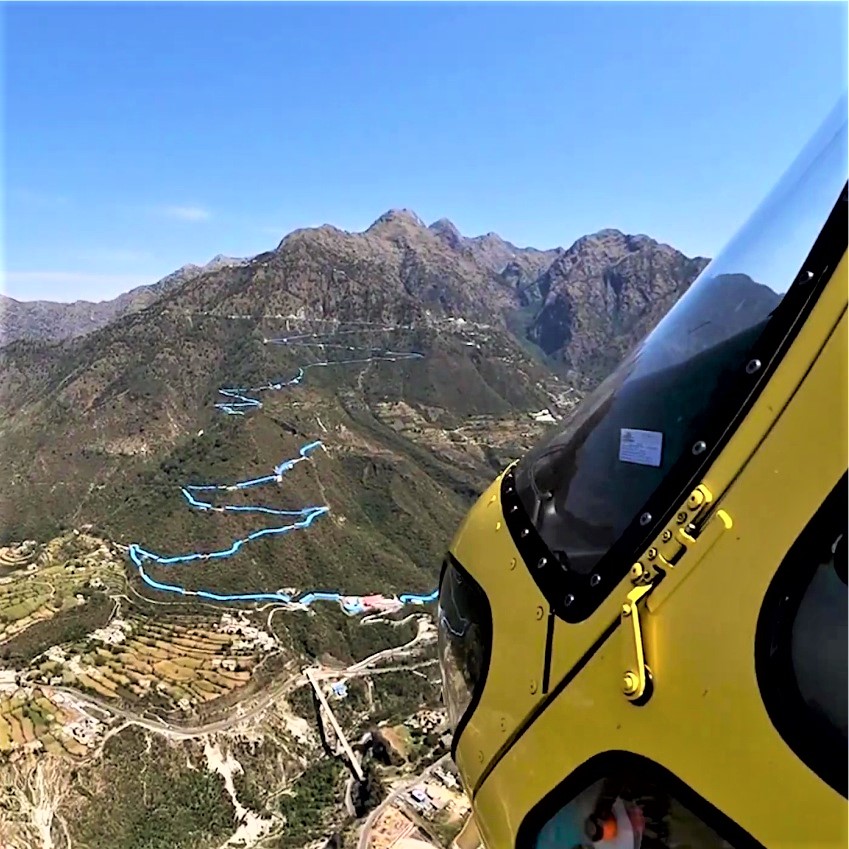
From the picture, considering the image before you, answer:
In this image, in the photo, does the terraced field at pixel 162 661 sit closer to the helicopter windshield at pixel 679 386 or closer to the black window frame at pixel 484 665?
the black window frame at pixel 484 665

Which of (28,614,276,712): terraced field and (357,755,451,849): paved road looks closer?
(357,755,451,849): paved road

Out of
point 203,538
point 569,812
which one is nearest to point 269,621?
point 203,538

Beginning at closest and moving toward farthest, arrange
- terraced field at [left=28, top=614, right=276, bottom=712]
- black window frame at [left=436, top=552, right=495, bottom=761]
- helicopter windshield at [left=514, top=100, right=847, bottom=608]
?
helicopter windshield at [left=514, top=100, right=847, bottom=608] < black window frame at [left=436, top=552, right=495, bottom=761] < terraced field at [left=28, top=614, right=276, bottom=712]

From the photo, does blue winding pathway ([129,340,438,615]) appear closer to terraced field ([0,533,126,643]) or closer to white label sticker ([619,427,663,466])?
terraced field ([0,533,126,643])

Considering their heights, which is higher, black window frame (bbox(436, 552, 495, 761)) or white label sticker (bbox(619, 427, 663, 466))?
white label sticker (bbox(619, 427, 663, 466))

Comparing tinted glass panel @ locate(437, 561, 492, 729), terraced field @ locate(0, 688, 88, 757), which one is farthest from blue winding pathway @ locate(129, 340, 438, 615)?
tinted glass panel @ locate(437, 561, 492, 729)

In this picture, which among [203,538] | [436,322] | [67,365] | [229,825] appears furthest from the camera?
[436,322]

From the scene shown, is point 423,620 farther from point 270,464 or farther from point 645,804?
point 645,804
